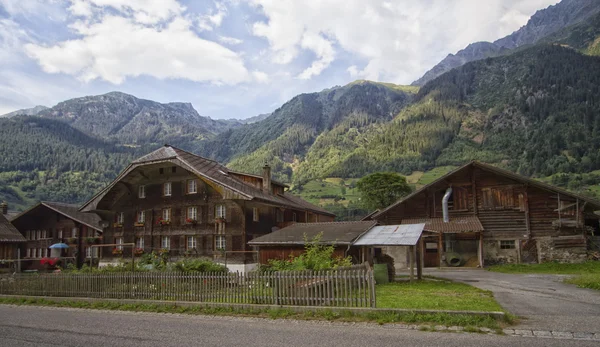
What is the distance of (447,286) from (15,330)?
18347mm

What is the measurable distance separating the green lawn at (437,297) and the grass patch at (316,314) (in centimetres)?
144

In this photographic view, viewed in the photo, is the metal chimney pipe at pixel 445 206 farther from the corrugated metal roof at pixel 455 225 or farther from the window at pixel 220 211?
the window at pixel 220 211

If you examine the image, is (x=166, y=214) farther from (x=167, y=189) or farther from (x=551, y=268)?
(x=551, y=268)

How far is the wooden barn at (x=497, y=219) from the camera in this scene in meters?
33.0

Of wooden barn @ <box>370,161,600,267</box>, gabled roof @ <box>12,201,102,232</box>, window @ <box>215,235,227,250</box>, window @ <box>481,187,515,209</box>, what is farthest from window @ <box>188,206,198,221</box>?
window @ <box>481,187,515,209</box>

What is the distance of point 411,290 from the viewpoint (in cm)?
1959

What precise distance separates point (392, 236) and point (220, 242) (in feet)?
56.6

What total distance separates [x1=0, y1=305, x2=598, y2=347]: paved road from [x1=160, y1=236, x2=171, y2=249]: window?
22990mm

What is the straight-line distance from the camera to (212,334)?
11930mm

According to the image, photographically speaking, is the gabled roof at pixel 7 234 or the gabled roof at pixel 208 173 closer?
the gabled roof at pixel 208 173

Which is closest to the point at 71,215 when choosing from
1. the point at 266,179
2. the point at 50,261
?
the point at 50,261

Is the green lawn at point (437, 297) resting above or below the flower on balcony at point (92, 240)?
below

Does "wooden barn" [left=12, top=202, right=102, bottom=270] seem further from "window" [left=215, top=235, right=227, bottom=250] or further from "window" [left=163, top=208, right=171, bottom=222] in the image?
"window" [left=215, top=235, right=227, bottom=250]

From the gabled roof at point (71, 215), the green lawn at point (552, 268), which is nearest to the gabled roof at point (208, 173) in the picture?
the gabled roof at point (71, 215)
